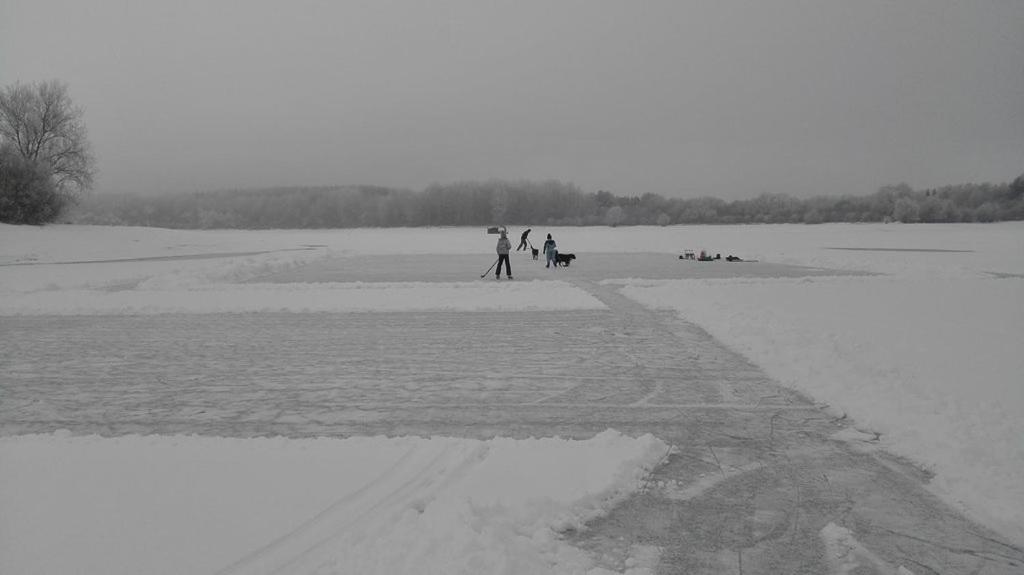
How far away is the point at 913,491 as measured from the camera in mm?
3840

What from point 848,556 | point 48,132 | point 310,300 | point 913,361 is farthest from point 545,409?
point 48,132

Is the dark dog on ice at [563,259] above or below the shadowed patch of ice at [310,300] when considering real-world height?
above

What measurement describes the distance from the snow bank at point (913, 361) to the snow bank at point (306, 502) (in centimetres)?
216

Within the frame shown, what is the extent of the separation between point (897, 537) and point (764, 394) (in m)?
2.97

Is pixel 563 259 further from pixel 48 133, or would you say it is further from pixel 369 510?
pixel 48 133

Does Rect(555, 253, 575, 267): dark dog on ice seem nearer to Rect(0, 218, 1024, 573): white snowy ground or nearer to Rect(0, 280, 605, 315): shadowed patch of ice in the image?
Rect(0, 280, 605, 315): shadowed patch of ice

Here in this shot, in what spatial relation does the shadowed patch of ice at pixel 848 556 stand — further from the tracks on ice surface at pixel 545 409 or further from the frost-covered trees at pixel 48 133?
the frost-covered trees at pixel 48 133

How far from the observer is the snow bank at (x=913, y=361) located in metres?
4.19

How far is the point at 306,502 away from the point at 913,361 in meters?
7.21

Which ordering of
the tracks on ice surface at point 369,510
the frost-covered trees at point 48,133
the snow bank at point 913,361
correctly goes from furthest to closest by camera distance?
the frost-covered trees at point 48,133
the snow bank at point 913,361
the tracks on ice surface at point 369,510

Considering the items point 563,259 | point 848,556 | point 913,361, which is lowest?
point 848,556

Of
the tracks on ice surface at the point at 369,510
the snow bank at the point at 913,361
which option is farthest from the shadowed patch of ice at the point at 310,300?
the tracks on ice surface at the point at 369,510

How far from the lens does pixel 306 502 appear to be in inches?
140

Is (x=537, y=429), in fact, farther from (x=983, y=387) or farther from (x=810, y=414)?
(x=983, y=387)
